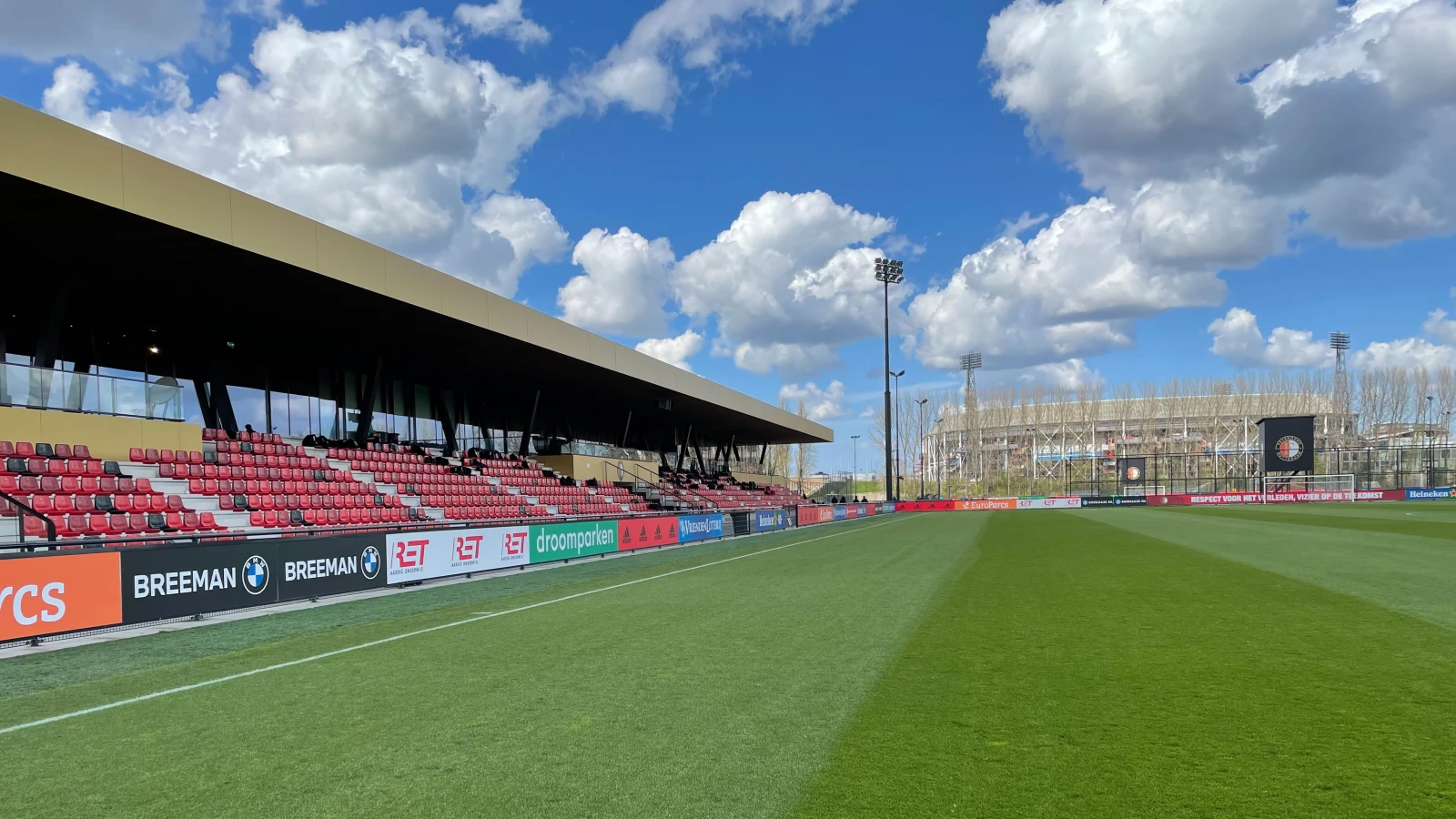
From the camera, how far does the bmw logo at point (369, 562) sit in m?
13.8

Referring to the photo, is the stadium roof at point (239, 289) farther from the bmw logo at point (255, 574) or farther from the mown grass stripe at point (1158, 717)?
the mown grass stripe at point (1158, 717)

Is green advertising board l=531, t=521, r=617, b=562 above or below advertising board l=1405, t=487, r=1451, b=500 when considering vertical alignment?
above

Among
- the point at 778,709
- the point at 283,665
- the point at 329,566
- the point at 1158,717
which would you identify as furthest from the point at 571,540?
the point at 1158,717

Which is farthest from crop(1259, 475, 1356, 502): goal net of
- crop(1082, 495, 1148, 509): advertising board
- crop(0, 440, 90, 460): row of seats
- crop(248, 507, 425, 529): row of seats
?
crop(0, 440, 90, 460): row of seats

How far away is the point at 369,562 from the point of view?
13.9m

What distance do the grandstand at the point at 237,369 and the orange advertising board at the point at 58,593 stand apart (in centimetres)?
83

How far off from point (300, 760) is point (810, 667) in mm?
3969

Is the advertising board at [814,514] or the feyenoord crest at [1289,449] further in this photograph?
the feyenoord crest at [1289,449]

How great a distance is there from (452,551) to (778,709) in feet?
38.2

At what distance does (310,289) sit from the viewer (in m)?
18.2

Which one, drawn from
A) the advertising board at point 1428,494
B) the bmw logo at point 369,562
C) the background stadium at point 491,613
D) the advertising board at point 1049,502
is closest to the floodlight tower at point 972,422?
the advertising board at point 1049,502

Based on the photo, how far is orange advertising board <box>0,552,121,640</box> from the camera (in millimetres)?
8812

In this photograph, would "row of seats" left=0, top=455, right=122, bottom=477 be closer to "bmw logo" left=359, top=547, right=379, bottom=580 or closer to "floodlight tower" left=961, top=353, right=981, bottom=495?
"bmw logo" left=359, top=547, right=379, bottom=580

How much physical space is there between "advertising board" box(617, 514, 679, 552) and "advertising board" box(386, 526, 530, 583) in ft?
14.8
